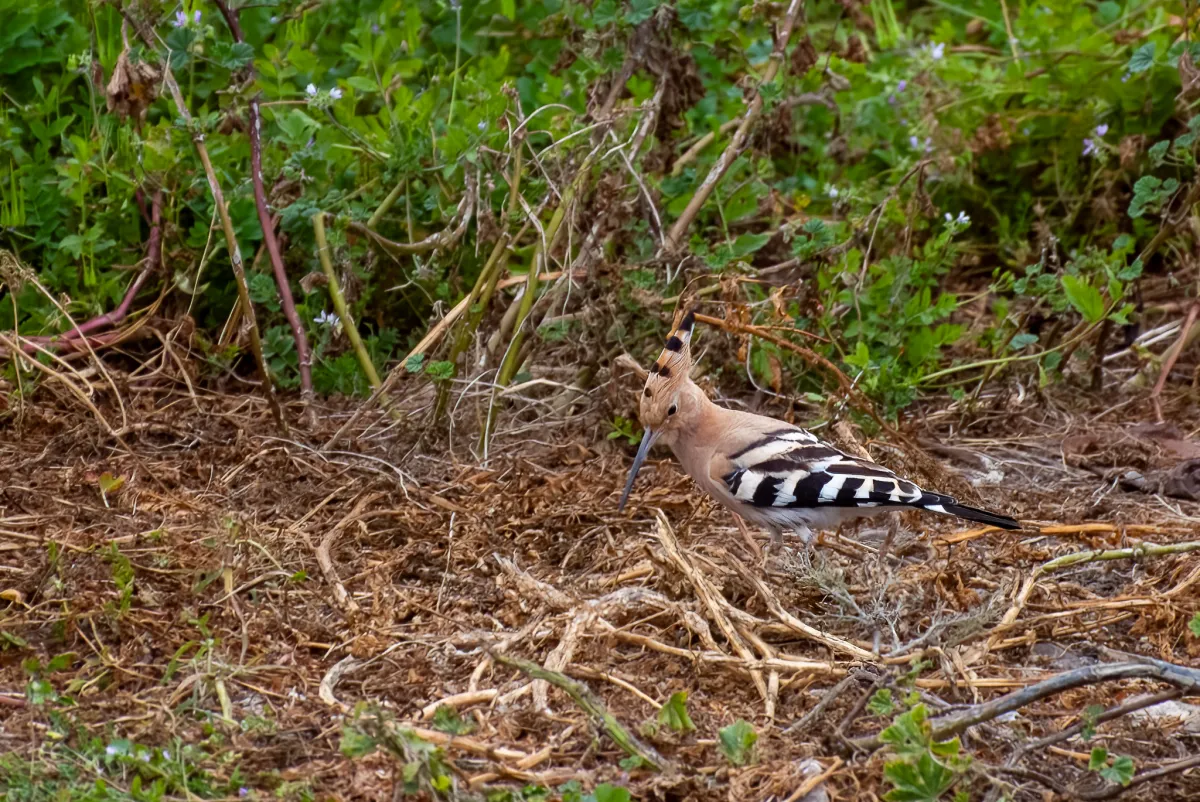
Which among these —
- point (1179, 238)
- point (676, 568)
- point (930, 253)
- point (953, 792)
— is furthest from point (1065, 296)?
point (953, 792)

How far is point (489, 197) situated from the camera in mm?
4570

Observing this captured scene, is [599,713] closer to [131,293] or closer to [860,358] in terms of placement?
[860,358]

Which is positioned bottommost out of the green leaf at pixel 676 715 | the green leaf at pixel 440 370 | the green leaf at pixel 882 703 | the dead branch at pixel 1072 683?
the green leaf at pixel 440 370

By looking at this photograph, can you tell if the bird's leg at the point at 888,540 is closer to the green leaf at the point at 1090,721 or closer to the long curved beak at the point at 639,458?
the long curved beak at the point at 639,458

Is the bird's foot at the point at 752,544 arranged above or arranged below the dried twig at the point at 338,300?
below

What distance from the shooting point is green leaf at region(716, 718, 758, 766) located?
264 cm

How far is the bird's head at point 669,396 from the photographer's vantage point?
3.93 meters

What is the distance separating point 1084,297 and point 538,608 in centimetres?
203

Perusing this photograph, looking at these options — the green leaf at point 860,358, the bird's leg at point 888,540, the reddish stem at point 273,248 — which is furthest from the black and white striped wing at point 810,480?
the reddish stem at point 273,248

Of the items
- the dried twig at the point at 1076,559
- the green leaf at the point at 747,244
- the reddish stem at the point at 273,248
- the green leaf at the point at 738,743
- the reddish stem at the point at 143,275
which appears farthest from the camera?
the green leaf at the point at 747,244

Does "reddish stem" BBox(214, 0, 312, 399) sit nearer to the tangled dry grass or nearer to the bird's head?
the tangled dry grass

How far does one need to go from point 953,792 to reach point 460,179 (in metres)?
2.77

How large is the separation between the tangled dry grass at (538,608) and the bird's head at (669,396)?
0.19 m

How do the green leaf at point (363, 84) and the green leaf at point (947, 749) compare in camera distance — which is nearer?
the green leaf at point (947, 749)
